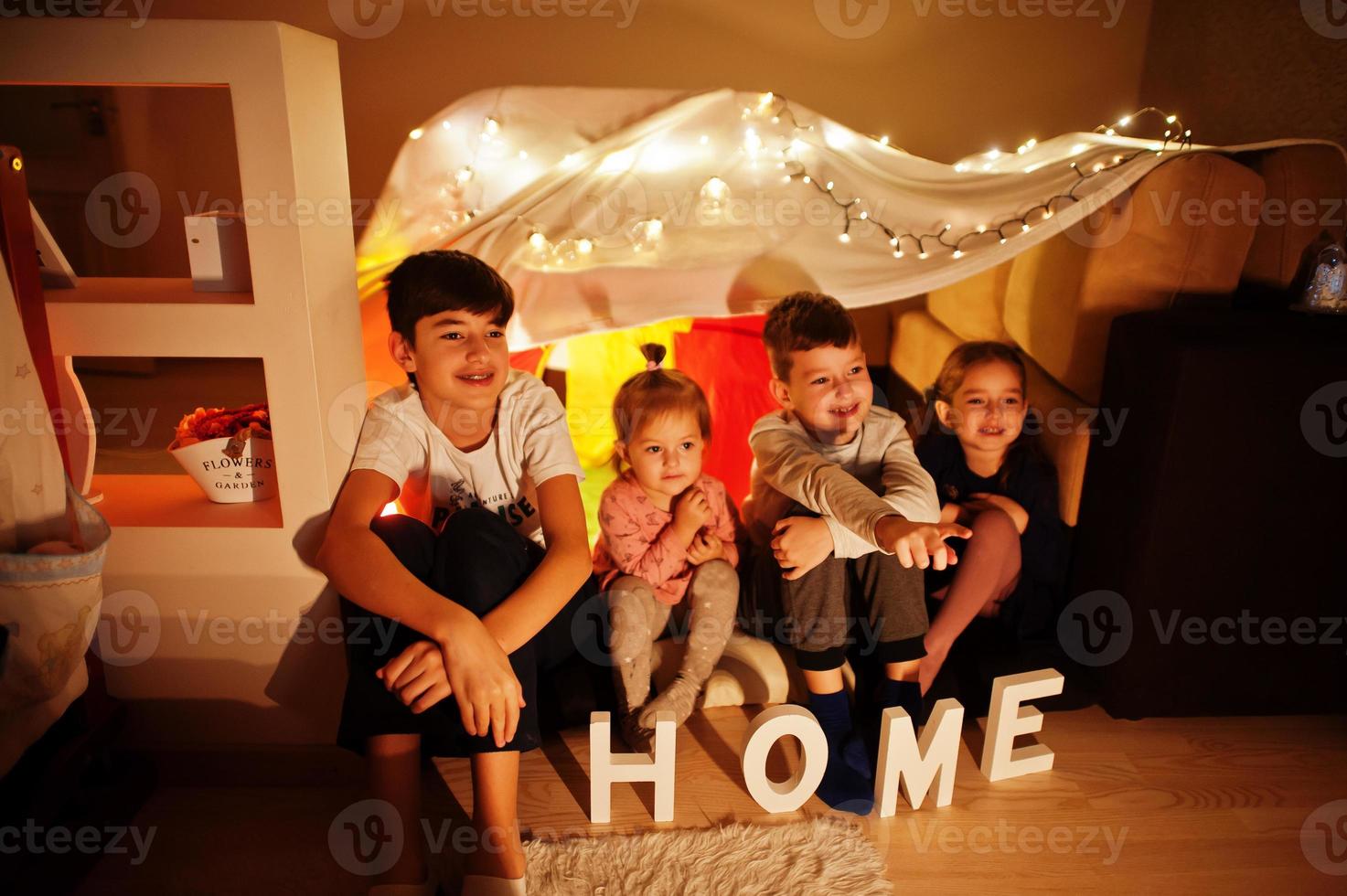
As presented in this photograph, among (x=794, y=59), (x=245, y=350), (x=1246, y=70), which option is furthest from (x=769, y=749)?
(x=794, y=59)

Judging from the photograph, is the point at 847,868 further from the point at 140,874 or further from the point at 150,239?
the point at 150,239

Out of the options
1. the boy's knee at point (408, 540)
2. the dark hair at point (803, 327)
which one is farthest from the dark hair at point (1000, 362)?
the boy's knee at point (408, 540)

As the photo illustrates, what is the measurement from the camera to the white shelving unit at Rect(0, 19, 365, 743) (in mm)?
1073

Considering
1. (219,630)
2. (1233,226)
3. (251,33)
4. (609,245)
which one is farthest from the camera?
(609,245)

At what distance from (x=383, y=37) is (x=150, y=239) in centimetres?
125

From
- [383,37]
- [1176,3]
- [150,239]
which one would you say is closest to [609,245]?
[383,37]

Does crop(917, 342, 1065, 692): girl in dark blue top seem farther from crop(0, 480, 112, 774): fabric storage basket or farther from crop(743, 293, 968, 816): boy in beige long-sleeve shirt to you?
crop(0, 480, 112, 774): fabric storage basket

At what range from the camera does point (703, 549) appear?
1499mm

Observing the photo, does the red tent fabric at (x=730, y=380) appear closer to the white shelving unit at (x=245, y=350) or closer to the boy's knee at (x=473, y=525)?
the boy's knee at (x=473, y=525)

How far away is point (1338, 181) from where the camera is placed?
1.55 meters

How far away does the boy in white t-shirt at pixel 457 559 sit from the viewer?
1101mm

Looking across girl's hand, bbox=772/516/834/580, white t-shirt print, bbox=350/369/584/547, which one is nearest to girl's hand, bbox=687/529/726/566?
girl's hand, bbox=772/516/834/580

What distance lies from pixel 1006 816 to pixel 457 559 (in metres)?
0.90

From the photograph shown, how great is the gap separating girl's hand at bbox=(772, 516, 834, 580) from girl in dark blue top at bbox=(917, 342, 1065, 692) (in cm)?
31
